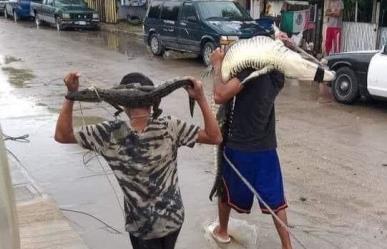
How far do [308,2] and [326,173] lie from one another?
39.6 ft

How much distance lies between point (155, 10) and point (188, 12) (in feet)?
6.81

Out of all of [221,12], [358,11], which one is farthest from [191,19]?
[358,11]

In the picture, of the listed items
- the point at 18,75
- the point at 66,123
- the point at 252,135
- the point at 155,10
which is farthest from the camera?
the point at 155,10

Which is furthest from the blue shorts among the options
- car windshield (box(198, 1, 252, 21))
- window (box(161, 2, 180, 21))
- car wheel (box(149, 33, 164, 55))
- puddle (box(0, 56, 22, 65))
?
car wheel (box(149, 33, 164, 55))

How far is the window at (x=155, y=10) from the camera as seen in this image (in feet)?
58.8

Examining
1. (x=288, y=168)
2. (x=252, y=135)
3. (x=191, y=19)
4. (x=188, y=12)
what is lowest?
(x=288, y=168)

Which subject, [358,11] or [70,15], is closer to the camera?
[358,11]

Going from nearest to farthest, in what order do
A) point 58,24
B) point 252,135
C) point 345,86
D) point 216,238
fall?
point 252,135
point 216,238
point 345,86
point 58,24

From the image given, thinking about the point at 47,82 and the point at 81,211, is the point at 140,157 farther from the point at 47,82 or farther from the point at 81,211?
the point at 47,82

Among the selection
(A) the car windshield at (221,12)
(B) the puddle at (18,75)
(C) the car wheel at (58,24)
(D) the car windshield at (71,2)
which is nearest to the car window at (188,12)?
(A) the car windshield at (221,12)

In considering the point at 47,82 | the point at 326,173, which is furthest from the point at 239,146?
the point at 47,82

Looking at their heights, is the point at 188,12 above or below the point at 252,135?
above

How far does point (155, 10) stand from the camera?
18.1 m

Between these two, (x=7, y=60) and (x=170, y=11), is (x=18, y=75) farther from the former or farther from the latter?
(x=170, y=11)
